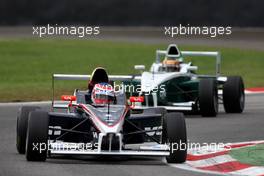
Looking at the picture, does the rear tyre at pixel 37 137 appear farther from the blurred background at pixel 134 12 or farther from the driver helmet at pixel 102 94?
the blurred background at pixel 134 12

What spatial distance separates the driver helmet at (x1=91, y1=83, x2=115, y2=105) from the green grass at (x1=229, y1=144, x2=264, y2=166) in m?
1.95

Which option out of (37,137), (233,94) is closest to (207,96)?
(233,94)

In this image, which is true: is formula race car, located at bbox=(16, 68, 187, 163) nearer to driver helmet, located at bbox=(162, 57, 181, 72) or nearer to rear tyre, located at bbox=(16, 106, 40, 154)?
rear tyre, located at bbox=(16, 106, 40, 154)

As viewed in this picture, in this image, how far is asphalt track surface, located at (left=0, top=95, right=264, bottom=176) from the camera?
12.9m

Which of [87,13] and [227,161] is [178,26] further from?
[227,161]

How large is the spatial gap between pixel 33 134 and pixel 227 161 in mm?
2635

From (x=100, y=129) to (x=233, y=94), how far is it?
25.3 feet

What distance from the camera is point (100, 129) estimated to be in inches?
555

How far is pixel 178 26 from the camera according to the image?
45125mm

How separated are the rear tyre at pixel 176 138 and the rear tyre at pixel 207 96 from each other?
6.21 meters

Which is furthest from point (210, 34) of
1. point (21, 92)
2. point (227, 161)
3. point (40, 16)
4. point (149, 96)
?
point (227, 161)

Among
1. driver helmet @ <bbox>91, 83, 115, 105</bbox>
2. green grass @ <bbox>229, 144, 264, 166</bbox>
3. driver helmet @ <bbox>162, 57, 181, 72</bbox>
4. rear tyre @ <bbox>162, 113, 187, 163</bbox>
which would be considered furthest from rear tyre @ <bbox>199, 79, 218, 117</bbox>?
rear tyre @ <bbox>162, 113, 187, 163</bbox>

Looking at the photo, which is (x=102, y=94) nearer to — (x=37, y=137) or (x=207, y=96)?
(x=37, y=137)

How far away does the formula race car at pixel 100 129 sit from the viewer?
13.6 meters
